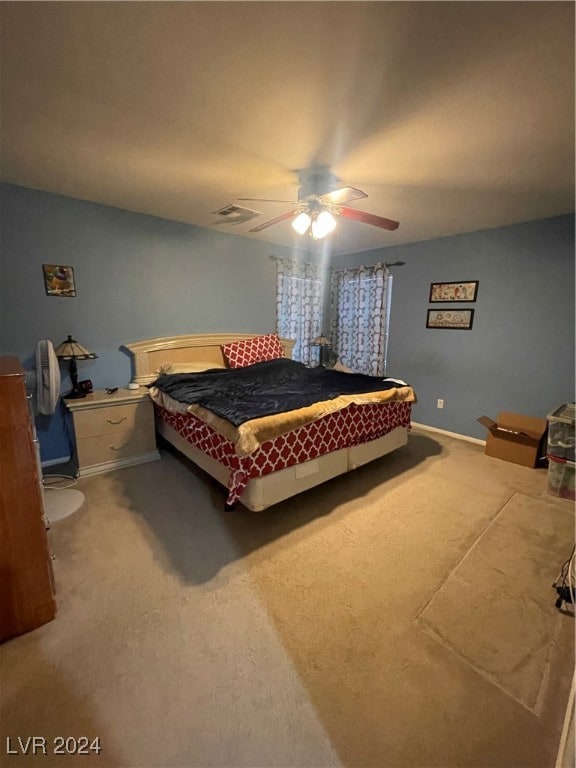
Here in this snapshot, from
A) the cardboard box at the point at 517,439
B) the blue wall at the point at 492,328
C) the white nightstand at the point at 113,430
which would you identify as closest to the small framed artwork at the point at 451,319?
the blue wall at the point at 492,328

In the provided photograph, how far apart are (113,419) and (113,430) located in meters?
0.10

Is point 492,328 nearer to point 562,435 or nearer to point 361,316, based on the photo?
point 562,435

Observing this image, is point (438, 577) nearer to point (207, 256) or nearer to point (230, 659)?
point (230, 659)

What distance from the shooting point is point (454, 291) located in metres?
3.58

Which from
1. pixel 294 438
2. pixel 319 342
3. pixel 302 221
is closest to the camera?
pixel 294 438

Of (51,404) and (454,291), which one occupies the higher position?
(454,291)

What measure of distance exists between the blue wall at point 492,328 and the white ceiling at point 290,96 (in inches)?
28.1

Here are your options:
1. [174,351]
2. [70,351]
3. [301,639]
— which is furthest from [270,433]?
[174,351]

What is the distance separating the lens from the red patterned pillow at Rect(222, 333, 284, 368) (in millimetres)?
3754

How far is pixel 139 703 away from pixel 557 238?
4262mm

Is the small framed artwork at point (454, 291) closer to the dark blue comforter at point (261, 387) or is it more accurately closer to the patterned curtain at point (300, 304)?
the dark blue comforter at point (261, 387)

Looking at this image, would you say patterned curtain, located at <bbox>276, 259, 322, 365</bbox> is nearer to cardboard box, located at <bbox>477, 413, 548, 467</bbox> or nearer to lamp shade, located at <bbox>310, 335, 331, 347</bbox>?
lamp shade, located at <bbox>310, 335, 331, 347</bbox>

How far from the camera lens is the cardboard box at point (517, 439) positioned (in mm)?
2926

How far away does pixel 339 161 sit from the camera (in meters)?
1.96
